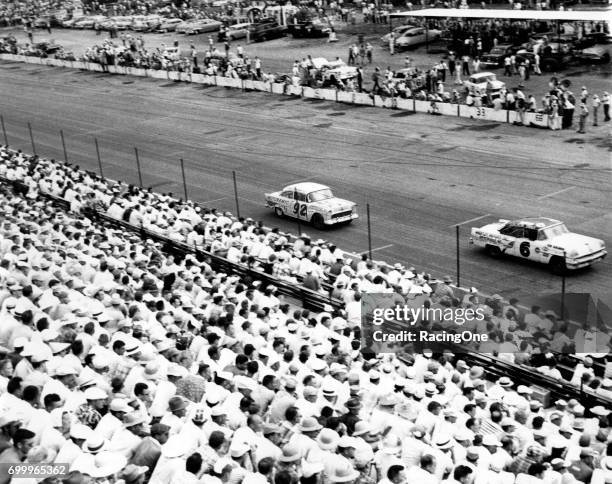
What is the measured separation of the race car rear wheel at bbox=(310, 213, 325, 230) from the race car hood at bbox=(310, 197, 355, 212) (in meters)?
0.30

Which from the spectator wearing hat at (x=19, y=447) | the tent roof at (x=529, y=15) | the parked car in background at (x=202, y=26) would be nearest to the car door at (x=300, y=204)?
the spectator wearing hat at (x=19, y=447)

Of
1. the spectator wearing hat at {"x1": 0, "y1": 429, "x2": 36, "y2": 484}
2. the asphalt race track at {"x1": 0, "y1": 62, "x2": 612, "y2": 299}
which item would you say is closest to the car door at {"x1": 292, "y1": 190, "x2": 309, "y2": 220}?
the asphalt race track at {"x1": 0, "y1": 62, "x2": 612, "y2": 299}

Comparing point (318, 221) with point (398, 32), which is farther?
point (398, 32)

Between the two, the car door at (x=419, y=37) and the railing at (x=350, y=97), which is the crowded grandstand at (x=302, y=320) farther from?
the car door at (x=419, y=37)

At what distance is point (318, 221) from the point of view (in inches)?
1125

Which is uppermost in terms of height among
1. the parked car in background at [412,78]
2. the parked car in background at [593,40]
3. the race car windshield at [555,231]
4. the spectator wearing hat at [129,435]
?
the spectator wearing hat at [129,435]

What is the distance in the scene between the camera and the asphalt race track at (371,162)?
26328 mm

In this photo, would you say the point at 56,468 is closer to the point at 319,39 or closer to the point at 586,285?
the point at 586,285

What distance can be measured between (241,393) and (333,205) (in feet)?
51.7

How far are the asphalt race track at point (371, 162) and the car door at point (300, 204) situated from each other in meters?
0.54

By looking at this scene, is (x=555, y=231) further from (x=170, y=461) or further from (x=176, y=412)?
(x=170, y=461)

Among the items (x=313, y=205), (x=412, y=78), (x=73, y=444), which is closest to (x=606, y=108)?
(x=412, y=78)

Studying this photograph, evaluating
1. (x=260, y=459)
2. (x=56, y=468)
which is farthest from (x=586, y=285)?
(x=56, y=468)

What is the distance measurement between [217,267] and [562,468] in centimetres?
1313
